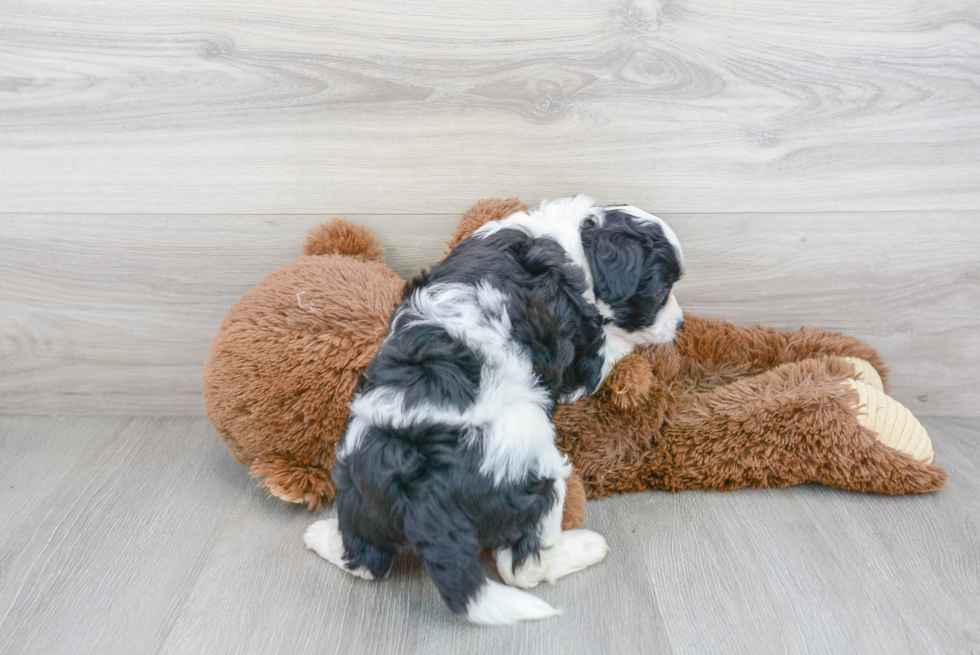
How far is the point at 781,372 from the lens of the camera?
1.75 m

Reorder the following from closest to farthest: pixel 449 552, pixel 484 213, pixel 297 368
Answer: pixel 449 552 → pixel 297 368 → pixel 484 213

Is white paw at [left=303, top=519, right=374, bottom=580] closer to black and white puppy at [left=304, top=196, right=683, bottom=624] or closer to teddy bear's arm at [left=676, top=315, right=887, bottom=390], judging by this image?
black and white puppy at [left=304, top=196, right=683, bottom=624]

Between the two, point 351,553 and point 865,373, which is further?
point 865,373

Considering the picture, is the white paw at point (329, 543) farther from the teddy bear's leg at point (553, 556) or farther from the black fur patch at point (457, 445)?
the teddy bear's leg at point (553, 556)

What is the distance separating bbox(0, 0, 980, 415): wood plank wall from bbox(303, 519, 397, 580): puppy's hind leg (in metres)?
0.77

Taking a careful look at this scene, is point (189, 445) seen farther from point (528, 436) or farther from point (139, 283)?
point (528, 436)

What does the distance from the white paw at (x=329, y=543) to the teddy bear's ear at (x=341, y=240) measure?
0.69 m

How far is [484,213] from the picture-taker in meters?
1.74

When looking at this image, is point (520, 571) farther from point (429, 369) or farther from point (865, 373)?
point (865, 373)

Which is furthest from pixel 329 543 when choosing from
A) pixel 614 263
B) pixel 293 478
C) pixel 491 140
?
pixel 491 140

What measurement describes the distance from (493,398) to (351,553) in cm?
45

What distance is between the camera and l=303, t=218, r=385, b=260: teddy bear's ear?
71.6 inches

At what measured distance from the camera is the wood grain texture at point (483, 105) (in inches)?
68.7

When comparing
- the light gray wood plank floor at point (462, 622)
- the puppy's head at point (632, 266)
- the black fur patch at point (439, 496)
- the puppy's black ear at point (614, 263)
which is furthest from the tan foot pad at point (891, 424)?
the black fur patch at point (439, 496)
